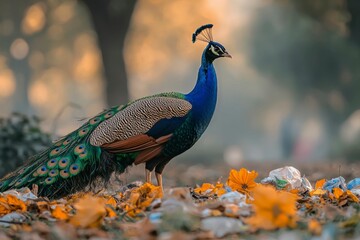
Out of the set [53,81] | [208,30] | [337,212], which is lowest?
[337,212]

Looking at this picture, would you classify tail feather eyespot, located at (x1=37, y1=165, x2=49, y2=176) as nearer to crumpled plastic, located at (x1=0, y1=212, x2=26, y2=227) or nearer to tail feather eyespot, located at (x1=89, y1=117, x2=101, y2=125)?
tail feather eyespot, located at (x1=89, y1=117, x2=101, y2=125)

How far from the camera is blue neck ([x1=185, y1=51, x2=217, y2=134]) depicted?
5992mm

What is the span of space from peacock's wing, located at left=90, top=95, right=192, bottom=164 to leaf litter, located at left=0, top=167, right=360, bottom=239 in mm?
644

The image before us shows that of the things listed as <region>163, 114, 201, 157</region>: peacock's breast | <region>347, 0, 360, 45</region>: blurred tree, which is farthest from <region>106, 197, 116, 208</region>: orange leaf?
<region>347, 0, 360, 45</region>: blurred tree

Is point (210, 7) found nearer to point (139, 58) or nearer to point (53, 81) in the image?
point (139, 58)

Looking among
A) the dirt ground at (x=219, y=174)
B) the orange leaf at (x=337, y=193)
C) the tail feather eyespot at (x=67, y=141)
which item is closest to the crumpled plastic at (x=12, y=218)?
the tail feather eyespot at (x=67, y=141)

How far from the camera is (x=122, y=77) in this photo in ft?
66.3

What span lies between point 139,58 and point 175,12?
170 inches

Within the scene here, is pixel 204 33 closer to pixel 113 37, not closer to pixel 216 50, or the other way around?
pixel 216 50

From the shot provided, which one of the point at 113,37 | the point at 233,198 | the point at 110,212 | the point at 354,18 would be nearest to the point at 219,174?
the point at 233,198

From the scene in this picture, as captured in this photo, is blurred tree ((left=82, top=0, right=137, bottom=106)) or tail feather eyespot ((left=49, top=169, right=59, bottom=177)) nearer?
tail feather eyespot ((left=49, top=169, right=59, bottom=177))

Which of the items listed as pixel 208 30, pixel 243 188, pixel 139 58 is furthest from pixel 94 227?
pixel 139 58

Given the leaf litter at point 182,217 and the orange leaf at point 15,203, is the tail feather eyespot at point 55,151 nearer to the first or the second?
the leaf litter at point 182,217

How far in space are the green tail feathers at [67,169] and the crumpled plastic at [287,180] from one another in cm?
106
